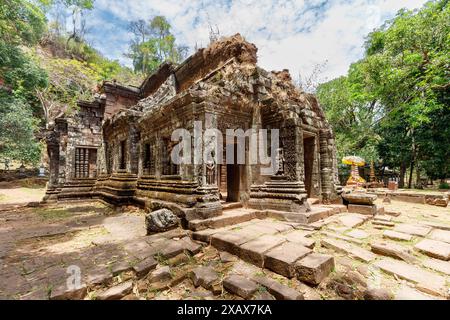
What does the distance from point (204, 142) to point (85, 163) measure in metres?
9.81

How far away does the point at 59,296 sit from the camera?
2.29 metres

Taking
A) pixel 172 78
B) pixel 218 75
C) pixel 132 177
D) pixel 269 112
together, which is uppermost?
pixel 172 78

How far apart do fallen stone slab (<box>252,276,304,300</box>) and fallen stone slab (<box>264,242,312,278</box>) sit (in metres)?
0.25

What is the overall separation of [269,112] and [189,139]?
2.73 meters

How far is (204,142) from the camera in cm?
536

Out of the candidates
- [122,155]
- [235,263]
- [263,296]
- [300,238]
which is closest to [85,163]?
[122,155]

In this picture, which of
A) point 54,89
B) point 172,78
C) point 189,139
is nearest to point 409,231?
point 189,139

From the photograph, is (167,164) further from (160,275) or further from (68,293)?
(68,293)

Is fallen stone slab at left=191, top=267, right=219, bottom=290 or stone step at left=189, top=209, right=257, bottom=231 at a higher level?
stone step at left=189, top=209, right=257, bottom=231

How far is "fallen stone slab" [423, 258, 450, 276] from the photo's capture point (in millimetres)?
3004

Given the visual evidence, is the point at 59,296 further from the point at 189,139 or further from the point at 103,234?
the point at 189,139

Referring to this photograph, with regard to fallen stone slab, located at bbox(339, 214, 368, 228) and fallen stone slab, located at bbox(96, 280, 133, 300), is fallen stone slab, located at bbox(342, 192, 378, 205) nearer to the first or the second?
fallen stone slab, located at bbox(339, 214, 368, 228)

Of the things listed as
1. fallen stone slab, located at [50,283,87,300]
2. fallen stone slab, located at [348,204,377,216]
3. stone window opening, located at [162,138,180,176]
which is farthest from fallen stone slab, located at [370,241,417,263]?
stone window opening, located at [162,138,180,176]

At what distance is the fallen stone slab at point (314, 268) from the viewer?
8.59ft
